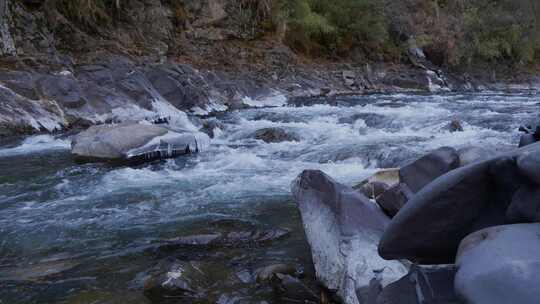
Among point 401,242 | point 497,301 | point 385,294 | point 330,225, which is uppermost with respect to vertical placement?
point 497,301

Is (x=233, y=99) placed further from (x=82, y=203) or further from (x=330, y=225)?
(x=330, y=225)

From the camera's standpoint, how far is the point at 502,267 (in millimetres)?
1991

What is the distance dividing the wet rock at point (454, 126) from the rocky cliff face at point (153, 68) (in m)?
5.66

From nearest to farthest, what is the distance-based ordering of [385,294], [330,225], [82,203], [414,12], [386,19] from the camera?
1. [385,294]
2. [330,225]
3. [82,203]
4. [386,19]
5. [414,12]

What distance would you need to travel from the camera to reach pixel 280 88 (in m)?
19.0

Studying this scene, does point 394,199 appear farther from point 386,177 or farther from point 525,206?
point 525,206

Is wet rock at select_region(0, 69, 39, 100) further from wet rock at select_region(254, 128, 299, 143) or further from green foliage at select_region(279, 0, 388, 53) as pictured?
green foliage at select_region(279, 0, 388, 53)

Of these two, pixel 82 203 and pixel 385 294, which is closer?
pixel 385 294

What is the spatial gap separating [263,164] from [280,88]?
10.4m

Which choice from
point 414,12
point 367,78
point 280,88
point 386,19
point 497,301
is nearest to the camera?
point 497,301

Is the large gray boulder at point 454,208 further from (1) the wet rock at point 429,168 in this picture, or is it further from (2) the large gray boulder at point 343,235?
(1) the wet rock at point 429,168

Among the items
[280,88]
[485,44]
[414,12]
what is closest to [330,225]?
[280,88]

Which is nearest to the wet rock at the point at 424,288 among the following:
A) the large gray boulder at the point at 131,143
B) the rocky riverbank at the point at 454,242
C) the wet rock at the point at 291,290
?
the rocky riverbank at the point at 454,242

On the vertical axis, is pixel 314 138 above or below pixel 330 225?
below
